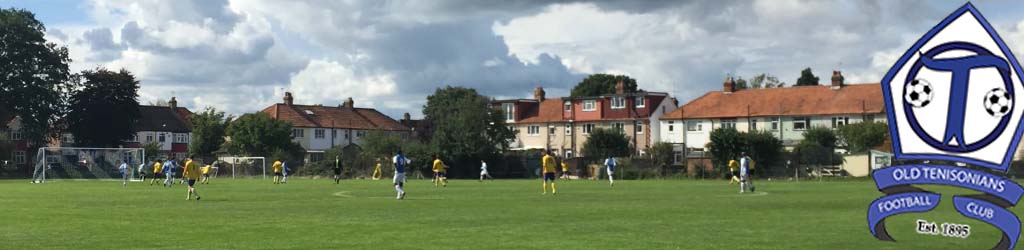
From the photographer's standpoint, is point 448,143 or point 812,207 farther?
point 448,143

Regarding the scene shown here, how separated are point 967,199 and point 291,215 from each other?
1662 cm

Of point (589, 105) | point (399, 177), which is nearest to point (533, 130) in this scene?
point (589, 105)

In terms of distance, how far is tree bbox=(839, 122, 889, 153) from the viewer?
272 ft

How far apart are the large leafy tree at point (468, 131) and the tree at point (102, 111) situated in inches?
1174

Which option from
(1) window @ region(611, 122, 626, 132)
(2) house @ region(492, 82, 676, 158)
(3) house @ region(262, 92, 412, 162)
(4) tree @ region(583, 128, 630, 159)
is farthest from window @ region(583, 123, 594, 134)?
(3) house @ region(262, 92, 412, 162)

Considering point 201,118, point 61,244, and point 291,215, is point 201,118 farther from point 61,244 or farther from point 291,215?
point 61,244

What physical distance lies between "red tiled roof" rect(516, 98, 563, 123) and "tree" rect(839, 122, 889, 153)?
1374 inches

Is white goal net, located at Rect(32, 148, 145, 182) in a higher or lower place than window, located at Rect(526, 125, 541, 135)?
lower

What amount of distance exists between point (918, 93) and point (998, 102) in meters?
0.99

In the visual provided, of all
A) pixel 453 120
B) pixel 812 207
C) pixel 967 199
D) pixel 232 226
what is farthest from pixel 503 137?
pixel 967 199

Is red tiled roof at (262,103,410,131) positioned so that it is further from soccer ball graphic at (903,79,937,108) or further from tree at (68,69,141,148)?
soccer ball graphic at (903,79,937,108)

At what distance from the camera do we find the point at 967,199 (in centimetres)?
1419

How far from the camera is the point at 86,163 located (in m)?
77.6

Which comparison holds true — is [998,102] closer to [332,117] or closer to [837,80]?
[837,80]
